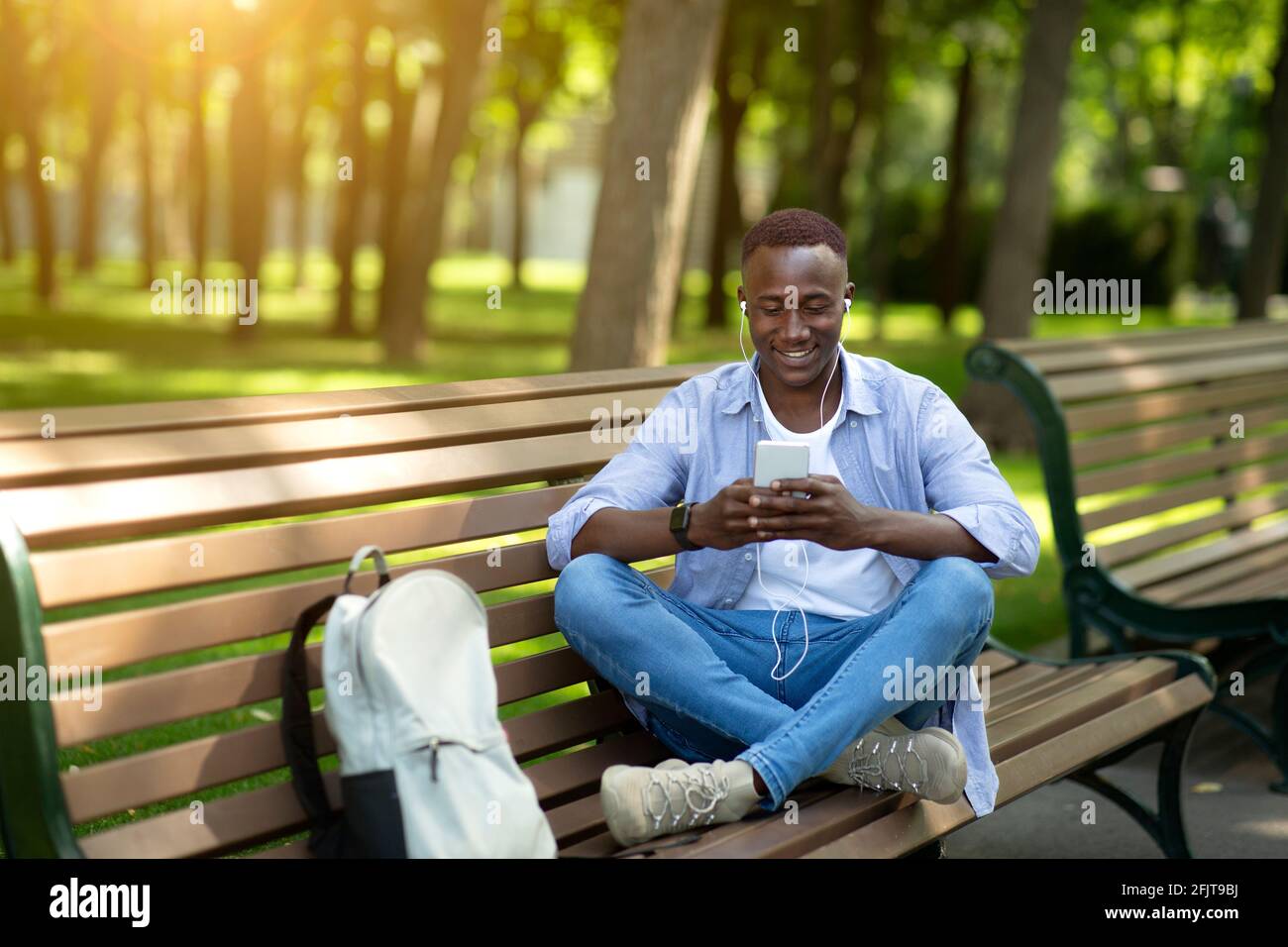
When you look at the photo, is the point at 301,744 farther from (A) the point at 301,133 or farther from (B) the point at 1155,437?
(A) the point at 301,133

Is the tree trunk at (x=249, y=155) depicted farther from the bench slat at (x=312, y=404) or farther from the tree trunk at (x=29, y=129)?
the bench slat at (x=312, y=404)

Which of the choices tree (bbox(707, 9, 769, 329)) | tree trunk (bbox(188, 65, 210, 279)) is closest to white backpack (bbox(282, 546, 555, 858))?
tree trunk (bbox(188, 65, 210, 279))

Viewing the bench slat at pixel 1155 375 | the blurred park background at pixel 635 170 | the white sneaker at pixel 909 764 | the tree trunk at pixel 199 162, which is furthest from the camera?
the tree trunk at pixel 199 162

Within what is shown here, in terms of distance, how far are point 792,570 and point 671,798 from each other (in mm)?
799

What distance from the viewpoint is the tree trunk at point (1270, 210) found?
16.3 meters

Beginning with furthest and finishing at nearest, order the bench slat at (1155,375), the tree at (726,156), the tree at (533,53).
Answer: the tree at (533,53)
the tree at (726,156)
the bench slat at (1155,375)

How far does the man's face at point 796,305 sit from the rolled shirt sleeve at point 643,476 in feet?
0.86

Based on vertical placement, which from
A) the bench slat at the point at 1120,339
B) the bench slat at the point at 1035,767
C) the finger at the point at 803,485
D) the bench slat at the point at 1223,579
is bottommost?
the bench slat at the point at 1035,767

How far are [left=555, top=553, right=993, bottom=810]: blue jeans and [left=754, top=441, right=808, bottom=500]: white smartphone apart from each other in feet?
1.15

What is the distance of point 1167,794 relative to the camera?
14.6ft

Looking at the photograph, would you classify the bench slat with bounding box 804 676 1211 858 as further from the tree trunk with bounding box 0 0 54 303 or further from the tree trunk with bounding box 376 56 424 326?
the tree trunk with bounding box 0 0 54 303

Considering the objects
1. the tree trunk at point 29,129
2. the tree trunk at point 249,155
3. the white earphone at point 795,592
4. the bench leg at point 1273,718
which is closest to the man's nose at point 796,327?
the white earphone at point 795,592

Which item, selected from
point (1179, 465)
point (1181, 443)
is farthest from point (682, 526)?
point (1181, 443)
